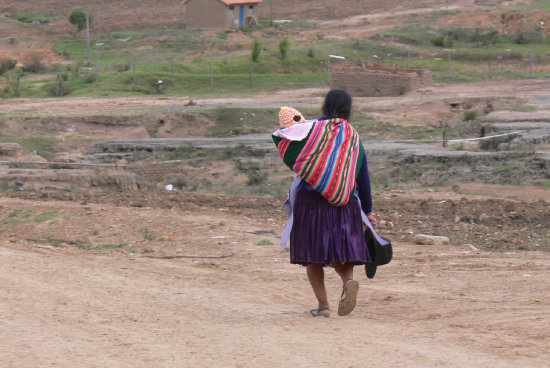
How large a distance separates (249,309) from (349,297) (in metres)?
1.08

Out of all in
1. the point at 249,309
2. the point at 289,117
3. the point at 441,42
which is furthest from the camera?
the point at 441,42

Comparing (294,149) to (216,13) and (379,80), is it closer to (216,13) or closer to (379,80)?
(379,80)

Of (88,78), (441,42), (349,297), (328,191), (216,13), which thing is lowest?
(88,78)

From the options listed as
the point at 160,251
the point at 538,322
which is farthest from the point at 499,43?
the point at 538,322

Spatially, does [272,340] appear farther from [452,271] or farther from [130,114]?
[130,114]

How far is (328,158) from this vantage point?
5.74 metres

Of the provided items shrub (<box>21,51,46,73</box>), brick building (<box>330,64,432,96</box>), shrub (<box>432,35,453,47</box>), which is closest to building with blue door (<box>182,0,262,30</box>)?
shrub (<box>21,51,46,73</box>)

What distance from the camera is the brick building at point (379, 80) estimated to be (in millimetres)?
32031

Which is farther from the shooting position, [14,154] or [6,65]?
[6,65]

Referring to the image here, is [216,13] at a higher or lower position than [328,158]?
higher

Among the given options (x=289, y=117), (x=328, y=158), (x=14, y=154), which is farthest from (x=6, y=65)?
(x=328, y=158)

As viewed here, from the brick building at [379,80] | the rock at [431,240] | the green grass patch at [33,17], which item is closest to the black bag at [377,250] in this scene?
the rock at [431,240]

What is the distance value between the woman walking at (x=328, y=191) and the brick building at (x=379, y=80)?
26.7 meters

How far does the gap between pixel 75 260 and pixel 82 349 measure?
156 inches
